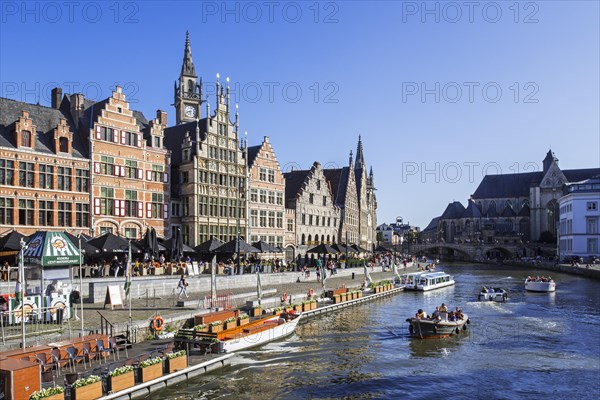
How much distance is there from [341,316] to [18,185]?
2471 cm

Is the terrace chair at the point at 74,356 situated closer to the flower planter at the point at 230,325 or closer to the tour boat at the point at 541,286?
the flower planter at the point at 230,325

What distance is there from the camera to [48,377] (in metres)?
18.1

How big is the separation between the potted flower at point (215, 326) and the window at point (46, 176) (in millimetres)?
22958

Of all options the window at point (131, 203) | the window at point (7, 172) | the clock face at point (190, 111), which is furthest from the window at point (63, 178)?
the clock face at point (190, 111)

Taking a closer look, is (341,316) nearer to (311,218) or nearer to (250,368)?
(250,368)

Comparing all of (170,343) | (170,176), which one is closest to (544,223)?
(170,176)

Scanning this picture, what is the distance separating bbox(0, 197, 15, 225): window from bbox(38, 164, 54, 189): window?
9.03 feet

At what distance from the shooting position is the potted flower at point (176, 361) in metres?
20.6

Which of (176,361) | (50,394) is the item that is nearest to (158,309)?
(176,361)

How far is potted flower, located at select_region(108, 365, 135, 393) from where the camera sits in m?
17.8

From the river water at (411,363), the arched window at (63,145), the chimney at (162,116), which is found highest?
the chimney at (162,116)

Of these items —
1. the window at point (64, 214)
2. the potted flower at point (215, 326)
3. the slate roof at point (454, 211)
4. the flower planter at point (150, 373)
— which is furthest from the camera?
the slate roof at point (454, 211)

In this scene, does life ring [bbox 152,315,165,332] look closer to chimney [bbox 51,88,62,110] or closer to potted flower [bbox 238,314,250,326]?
potted flower [bbox 238,314,250,326]

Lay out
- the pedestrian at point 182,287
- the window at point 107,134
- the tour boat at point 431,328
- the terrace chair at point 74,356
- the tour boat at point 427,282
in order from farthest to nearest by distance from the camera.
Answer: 1. the tour boat at point 427,282
2. the window at point 107,134
3. the pedestrian at point 182,287
4. the tour boat at point 431,328
5. the terrace chair at point 74,356
